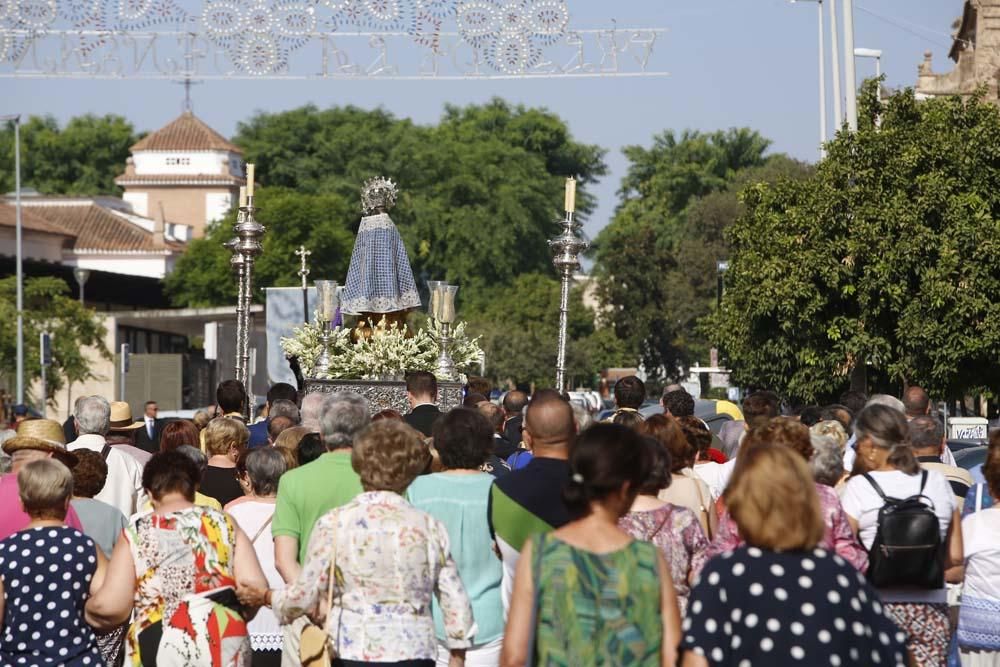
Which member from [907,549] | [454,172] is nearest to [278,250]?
[454,172]

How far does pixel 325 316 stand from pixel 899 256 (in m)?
10.7

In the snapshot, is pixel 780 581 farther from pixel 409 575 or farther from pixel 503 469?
pixel 503 469

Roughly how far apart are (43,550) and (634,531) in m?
2.18

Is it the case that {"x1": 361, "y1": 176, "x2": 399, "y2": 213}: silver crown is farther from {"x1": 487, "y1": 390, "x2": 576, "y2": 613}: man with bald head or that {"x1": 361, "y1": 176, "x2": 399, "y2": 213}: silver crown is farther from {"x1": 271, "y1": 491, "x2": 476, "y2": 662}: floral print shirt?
{"x1": 271, "y1": 491, "x2": 476, "y2": 662}: floral print shirt

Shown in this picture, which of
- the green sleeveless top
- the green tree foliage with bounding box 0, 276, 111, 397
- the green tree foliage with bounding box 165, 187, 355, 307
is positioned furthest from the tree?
the green sleeveless top

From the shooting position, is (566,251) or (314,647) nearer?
(314,647)

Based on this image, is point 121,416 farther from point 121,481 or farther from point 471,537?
point 471,537

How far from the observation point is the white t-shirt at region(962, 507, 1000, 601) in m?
7.75

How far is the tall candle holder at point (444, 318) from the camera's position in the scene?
1895 centimetres

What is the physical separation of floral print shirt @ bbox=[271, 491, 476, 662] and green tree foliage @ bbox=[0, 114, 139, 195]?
360ft

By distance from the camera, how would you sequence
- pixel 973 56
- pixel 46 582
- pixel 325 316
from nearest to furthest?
pixel 46 582, pixel 325 316, pixel 973 56

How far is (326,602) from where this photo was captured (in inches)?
262

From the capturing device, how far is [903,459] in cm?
768

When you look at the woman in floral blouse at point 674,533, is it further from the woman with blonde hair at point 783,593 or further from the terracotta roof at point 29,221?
the terracotta roof at point 29,221
